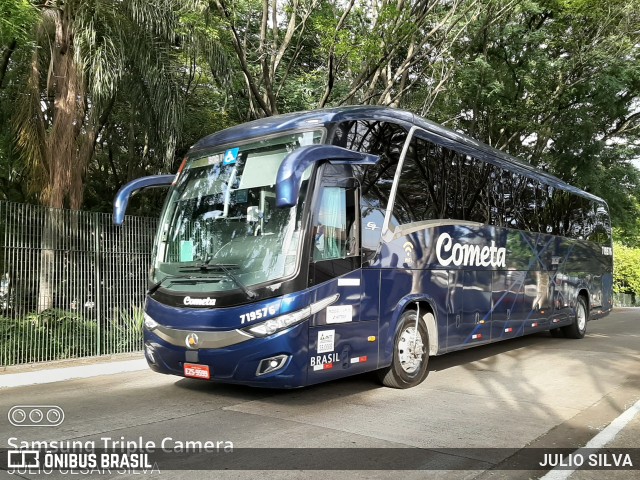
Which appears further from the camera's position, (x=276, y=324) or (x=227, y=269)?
(x=227, y=269)

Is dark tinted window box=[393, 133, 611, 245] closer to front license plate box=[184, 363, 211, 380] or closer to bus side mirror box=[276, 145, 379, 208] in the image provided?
bus side mirror box=[276, 145, 379, 208]

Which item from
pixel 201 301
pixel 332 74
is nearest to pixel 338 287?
pixel 201 301

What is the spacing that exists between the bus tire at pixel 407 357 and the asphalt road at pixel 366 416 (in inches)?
6.5

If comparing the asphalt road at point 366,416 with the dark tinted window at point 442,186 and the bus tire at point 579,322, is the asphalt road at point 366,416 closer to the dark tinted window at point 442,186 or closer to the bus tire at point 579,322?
the dark tinted window at point 442,186

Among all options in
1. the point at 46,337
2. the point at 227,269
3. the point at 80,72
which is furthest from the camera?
the point at 80,72

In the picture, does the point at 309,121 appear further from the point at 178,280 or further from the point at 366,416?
the point at 366,416

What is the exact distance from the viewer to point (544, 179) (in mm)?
12289

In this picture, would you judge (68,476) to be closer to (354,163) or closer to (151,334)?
(151,334)

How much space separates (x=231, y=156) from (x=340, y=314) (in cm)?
234

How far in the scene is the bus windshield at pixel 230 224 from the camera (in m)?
6.07

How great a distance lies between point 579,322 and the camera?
1381 cm

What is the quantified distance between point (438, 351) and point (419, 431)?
259cm

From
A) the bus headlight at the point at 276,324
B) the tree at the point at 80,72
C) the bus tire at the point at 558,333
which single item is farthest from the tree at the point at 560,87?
the bus headlight at the point at 276,324

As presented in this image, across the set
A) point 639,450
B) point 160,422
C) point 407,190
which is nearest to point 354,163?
point 407,190
